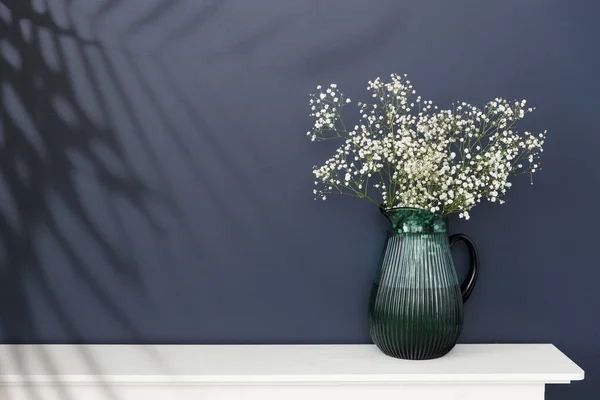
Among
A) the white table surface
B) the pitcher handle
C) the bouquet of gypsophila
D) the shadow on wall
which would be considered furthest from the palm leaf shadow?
the pitcher handle

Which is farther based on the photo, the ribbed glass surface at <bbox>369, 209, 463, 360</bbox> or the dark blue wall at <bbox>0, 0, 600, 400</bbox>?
the dark blue wall at <bbox>0, 0, 600, 400</bbox>

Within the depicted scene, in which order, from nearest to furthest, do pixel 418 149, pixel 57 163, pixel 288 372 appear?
pixel 288 372 → pixel 418 149 → pixel 57 163

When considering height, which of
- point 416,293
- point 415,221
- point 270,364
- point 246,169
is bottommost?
point 270,364

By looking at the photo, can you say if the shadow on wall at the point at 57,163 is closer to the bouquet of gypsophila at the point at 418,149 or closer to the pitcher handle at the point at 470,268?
the bouquet of gypsophila at the point at 418,149

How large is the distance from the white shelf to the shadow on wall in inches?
8.4

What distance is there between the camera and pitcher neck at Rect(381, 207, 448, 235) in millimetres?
1471

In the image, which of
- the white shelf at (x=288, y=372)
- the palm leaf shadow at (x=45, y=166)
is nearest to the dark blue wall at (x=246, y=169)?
the palm leaf shadow at (x=45, y=166)

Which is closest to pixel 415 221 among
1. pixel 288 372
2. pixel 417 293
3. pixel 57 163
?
pixel 417 293

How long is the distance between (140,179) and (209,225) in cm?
23

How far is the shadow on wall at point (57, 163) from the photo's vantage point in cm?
166

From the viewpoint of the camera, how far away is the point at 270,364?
4.88 ft

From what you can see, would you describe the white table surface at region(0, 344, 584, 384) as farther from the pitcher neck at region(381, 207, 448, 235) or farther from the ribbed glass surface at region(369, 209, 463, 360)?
the pitcher neck at region(381, 207, 448, 235)

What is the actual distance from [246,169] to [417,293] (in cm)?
58

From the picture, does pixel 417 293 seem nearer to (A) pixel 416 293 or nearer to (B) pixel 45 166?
(A) pixel 416 293
